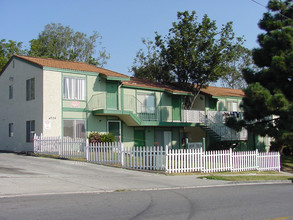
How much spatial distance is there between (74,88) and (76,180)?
493 inches

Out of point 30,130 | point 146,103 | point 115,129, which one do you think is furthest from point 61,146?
point 146,103

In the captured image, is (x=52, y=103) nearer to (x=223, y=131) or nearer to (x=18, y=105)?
(x=18, y=105)

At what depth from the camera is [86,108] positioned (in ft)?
81.1

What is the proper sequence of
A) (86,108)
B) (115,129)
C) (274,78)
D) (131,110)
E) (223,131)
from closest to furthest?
(274,78) → (86,108) → (115,129) → (131,110) → (223,131)

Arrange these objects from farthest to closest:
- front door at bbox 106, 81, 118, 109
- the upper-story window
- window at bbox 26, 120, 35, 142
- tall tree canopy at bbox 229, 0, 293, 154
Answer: the upper-story window < front door at bbox 106, 81, 118, 109 < window at bbox 26, 120, 35, 142 < tall tree canopy at bbox 229, 0, 293, 154

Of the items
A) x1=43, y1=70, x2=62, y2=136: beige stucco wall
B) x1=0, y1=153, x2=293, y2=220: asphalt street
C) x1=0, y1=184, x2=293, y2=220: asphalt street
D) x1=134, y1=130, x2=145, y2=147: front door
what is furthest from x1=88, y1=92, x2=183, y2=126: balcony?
x1=0, y1=184, x2=293, y2=220: asphalt street

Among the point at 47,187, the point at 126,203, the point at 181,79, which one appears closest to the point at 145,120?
the point at 181,79

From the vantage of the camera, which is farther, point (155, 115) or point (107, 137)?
point (155, 115)

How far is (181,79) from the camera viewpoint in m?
31.7

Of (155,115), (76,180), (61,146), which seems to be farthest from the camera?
(155,115)

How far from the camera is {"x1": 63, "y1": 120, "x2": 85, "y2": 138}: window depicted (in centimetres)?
2377

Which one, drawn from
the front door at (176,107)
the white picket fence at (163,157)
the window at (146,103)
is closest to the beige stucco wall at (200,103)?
the front door at (176,107)

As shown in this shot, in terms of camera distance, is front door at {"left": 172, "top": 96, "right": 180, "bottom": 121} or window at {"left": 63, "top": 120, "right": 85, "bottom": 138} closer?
window at {"left": 63, "top": 120, "right": 85, "bottom": 138}

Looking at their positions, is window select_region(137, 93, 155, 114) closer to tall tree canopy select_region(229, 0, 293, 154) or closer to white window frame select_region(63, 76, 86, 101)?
white window frame select_region(63, 76, 86, 101)
